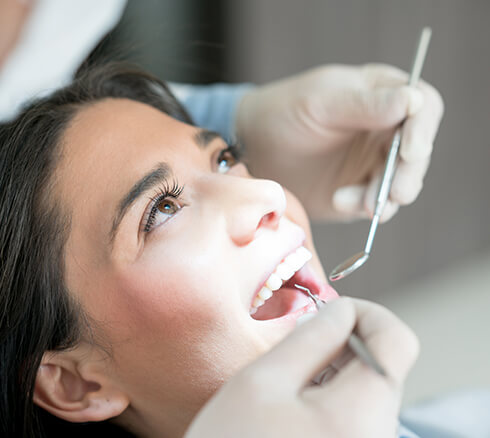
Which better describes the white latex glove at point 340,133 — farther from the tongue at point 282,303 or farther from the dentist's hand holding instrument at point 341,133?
the tongue at point 282,303

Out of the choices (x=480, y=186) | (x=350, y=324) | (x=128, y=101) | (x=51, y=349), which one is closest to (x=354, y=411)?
(x=350, y=324)

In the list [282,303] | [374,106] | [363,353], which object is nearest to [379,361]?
[363,353]

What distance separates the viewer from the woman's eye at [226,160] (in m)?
0.91

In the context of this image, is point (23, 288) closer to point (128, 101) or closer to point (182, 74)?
point (128, 101)

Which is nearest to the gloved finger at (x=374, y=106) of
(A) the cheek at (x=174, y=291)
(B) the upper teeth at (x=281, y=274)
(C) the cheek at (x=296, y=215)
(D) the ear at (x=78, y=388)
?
(C) the cheek at (x=296, y=215)

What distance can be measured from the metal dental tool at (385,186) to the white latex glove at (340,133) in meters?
0.02

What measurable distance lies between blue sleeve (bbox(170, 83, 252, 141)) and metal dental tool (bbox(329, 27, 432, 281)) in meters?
0.43

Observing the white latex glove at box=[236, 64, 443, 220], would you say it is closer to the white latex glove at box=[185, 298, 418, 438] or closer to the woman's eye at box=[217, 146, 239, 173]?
the woman's eye at box=[217, 146, 239, 173]

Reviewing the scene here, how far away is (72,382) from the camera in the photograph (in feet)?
2.69

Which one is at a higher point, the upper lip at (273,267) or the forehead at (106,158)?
the forehead at (106,158)

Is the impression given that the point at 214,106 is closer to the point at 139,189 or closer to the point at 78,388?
the point at 139,189

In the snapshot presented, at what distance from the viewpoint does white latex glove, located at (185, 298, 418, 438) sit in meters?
0.52

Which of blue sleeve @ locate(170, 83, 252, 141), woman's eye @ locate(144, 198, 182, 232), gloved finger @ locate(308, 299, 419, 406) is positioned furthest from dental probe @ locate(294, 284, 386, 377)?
blue sleeve @ locate(170, 83, 252, 141)

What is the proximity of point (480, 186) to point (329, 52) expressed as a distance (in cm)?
94
